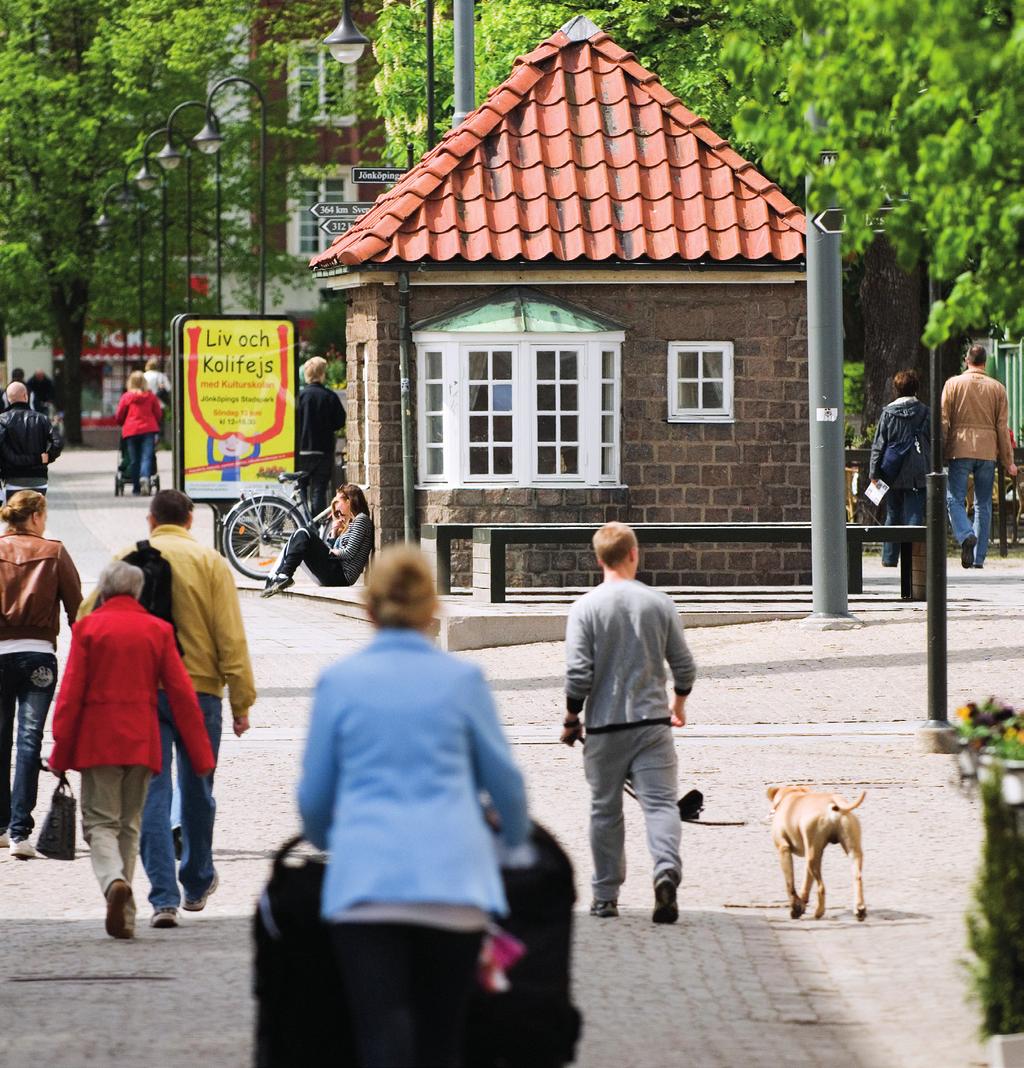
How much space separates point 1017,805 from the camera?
21.3 ft

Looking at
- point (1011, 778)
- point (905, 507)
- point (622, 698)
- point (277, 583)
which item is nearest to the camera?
point (1011, 778)

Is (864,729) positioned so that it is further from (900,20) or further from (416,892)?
(416,892)

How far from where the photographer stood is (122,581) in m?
8.66

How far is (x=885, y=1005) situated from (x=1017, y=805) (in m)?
1.30

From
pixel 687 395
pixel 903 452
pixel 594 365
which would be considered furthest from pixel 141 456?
pixel 903 452

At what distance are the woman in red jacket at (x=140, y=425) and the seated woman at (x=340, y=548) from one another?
15407 mm

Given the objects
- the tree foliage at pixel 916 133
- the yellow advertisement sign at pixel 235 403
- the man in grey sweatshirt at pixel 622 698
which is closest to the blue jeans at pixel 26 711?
the man in grey sweatshirt at pixel 622 698

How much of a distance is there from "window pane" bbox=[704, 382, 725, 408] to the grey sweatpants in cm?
1236

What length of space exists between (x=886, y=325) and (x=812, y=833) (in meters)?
21.9

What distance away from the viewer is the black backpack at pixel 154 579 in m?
8.98

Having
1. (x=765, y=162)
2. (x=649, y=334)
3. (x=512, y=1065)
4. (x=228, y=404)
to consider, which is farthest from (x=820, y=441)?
(x=512, y=1065)

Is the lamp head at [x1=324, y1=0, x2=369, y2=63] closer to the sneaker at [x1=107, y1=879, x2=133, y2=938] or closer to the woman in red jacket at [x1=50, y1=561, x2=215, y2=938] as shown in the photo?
the woman in red jacket at [x1=50, y1=561, x2=215, y2=938]

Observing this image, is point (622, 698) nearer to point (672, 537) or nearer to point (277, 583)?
point (672, 537)

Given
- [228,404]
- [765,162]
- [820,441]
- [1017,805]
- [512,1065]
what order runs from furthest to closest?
[228,404] → [820,441] → [765,162] → [1017,805] → [512,1065]
